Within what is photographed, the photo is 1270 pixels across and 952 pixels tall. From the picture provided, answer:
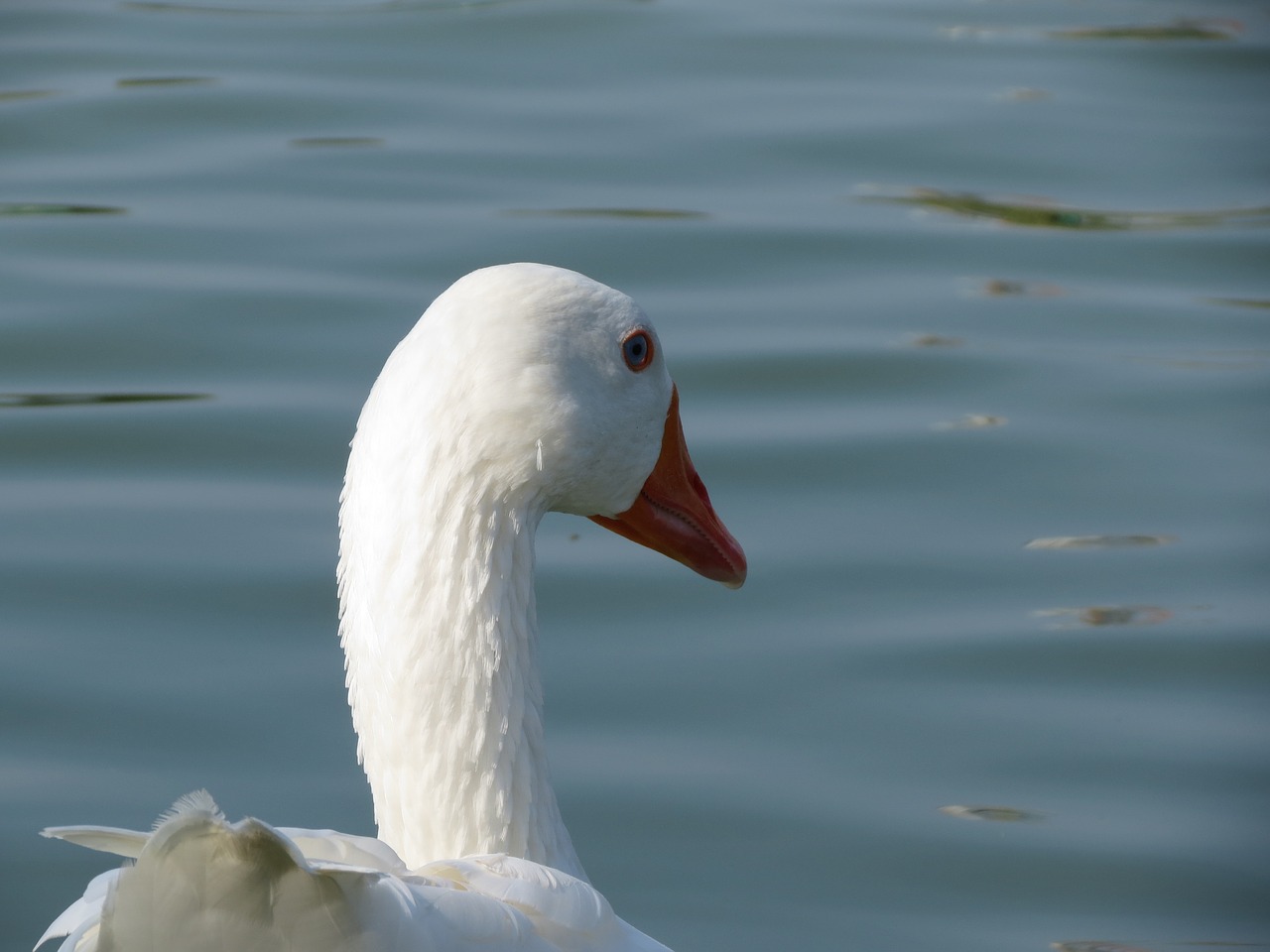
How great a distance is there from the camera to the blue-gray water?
197 inches

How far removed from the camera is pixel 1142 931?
4.63 meters

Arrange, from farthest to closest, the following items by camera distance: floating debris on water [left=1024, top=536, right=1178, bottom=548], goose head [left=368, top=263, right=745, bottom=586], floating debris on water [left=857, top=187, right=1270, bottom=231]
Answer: floating debris on water [left=857, top=187, right=1270, bottom=231] → floating debris on water [left=1024, top=536, right=1178, bottom=548] → goose head [left=368, top=263, right=745, bottom=586]

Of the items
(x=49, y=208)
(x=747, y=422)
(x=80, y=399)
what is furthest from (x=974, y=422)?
(x=49, y=208)

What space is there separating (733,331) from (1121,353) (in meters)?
1.61

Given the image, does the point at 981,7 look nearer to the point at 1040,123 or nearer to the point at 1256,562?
the point at 1040,123

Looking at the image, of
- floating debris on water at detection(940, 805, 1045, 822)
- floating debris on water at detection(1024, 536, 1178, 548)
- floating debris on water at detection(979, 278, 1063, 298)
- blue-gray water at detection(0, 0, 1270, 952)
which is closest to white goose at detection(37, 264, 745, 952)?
blue-gray water at detection(0, 0, 1270, 952)

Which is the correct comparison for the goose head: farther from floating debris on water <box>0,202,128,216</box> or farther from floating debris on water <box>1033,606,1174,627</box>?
floating debris on water <box>0,202,128,216</box>

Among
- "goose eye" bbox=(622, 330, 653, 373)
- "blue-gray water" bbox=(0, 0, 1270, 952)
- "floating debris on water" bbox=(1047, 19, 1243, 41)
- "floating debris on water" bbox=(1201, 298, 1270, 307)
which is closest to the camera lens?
"goose eye" bbox=(622, 330, 653, 373)

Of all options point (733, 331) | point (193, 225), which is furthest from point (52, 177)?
point (733, 331)

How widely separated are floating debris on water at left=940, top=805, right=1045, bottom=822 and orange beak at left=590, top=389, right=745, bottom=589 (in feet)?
4.10

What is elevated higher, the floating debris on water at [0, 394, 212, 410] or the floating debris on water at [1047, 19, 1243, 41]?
the floating debris on water at [1047, 19, 1243, 41]

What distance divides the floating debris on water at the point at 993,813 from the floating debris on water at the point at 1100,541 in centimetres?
148

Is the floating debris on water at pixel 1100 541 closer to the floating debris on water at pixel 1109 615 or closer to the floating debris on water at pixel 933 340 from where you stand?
the floating debris on water at pixel 1109 615

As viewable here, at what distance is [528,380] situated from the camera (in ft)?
11.1
